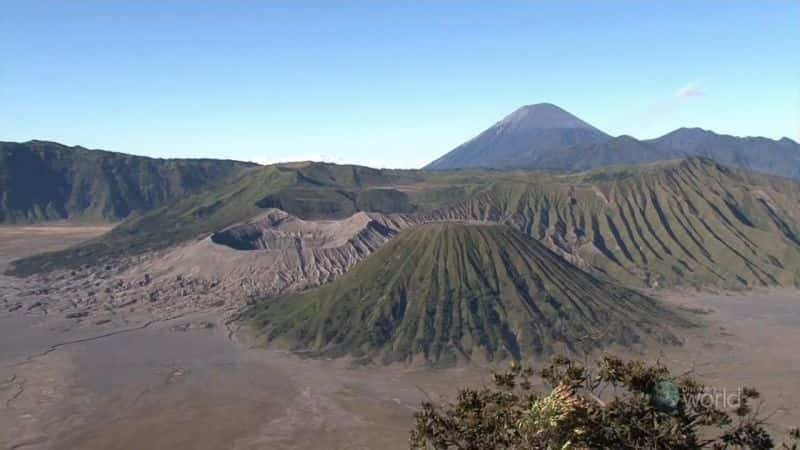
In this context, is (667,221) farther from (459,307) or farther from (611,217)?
(459,307)

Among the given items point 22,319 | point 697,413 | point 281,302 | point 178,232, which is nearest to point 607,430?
point 697,413

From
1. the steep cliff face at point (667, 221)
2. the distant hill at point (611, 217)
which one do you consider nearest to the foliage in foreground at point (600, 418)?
the distant hill at point (611, 217)

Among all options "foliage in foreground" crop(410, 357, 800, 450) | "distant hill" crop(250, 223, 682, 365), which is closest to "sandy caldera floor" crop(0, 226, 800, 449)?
"distant hill" crop(250, 223, 682, 365)

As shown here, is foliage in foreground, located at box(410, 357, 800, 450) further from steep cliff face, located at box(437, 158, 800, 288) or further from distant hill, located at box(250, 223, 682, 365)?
steep cliff face, located at box(437, 158, 800, 288)

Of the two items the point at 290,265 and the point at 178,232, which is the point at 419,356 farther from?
the point at 178,232

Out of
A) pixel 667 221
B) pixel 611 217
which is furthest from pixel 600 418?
pixel 667 221

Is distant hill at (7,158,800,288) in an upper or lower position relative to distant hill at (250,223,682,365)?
upper
